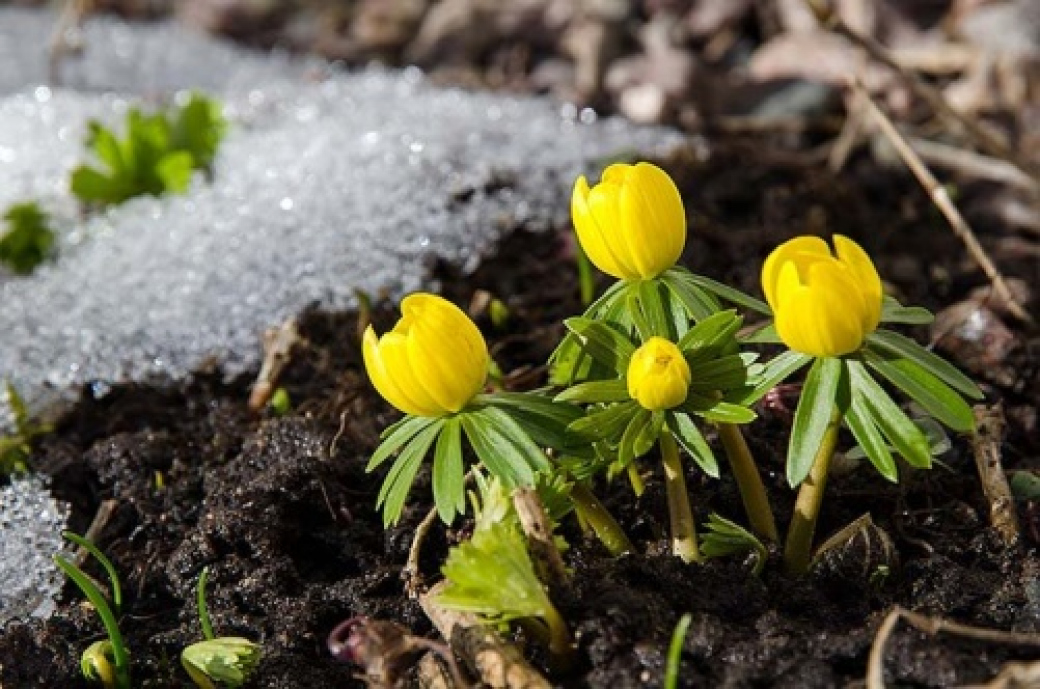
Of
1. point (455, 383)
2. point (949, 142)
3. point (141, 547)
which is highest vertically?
point (455, 383)

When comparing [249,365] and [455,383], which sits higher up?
[455,383]

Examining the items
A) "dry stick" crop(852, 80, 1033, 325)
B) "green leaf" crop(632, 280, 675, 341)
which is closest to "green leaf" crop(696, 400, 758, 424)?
"green leaf" crop(632, 280, 675, 341)

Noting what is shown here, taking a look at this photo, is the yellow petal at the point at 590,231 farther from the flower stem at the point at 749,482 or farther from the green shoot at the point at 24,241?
the green shoot at the point at 24,241

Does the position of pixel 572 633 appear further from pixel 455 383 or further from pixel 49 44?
pixel 49 44

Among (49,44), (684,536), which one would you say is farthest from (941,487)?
(49,44)

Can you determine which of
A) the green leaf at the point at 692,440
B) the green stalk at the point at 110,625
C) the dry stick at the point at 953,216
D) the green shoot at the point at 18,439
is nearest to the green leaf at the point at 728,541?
the green leaf at the point at 692,440

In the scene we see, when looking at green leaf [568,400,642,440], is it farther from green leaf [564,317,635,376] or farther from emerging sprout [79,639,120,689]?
emerging sprout [79,639,120,689]
